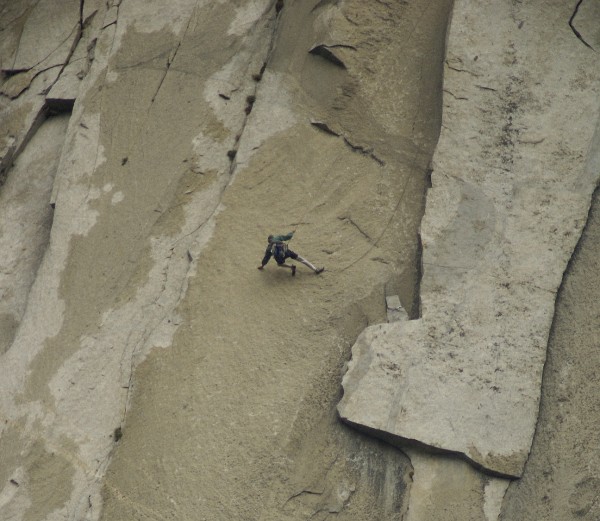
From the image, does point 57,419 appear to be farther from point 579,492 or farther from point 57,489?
point 579,492

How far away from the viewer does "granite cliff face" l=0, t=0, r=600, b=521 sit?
9430 mm

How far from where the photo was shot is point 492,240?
404 inches

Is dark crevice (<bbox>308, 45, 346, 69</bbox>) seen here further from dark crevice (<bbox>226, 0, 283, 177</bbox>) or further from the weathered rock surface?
the weathered rock surface

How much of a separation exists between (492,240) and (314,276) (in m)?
1.89

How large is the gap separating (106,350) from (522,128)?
5093 millimetres

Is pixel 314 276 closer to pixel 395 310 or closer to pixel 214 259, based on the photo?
pixel 395 310

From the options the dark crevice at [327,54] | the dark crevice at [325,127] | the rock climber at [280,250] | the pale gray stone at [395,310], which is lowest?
the pale gray stone at [395,310]

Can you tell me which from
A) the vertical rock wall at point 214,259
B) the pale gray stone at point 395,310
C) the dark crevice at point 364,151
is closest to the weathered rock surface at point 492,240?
the pale gray stone at point 395,310

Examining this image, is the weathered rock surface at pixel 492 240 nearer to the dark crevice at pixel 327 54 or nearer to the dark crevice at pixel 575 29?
the dark crevice at pixel 575 29

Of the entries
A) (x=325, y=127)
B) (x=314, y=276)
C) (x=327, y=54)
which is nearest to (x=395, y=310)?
(x=314, y=276)

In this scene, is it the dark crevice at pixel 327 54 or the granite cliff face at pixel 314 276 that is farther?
the dark crevice at pixel 327 54

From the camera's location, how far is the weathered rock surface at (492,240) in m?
9.41

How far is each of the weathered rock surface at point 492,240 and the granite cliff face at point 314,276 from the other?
0.9 inches

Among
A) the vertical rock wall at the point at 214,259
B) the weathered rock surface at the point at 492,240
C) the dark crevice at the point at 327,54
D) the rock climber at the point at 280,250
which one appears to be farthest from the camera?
the dark crevice at the point at 327,54
